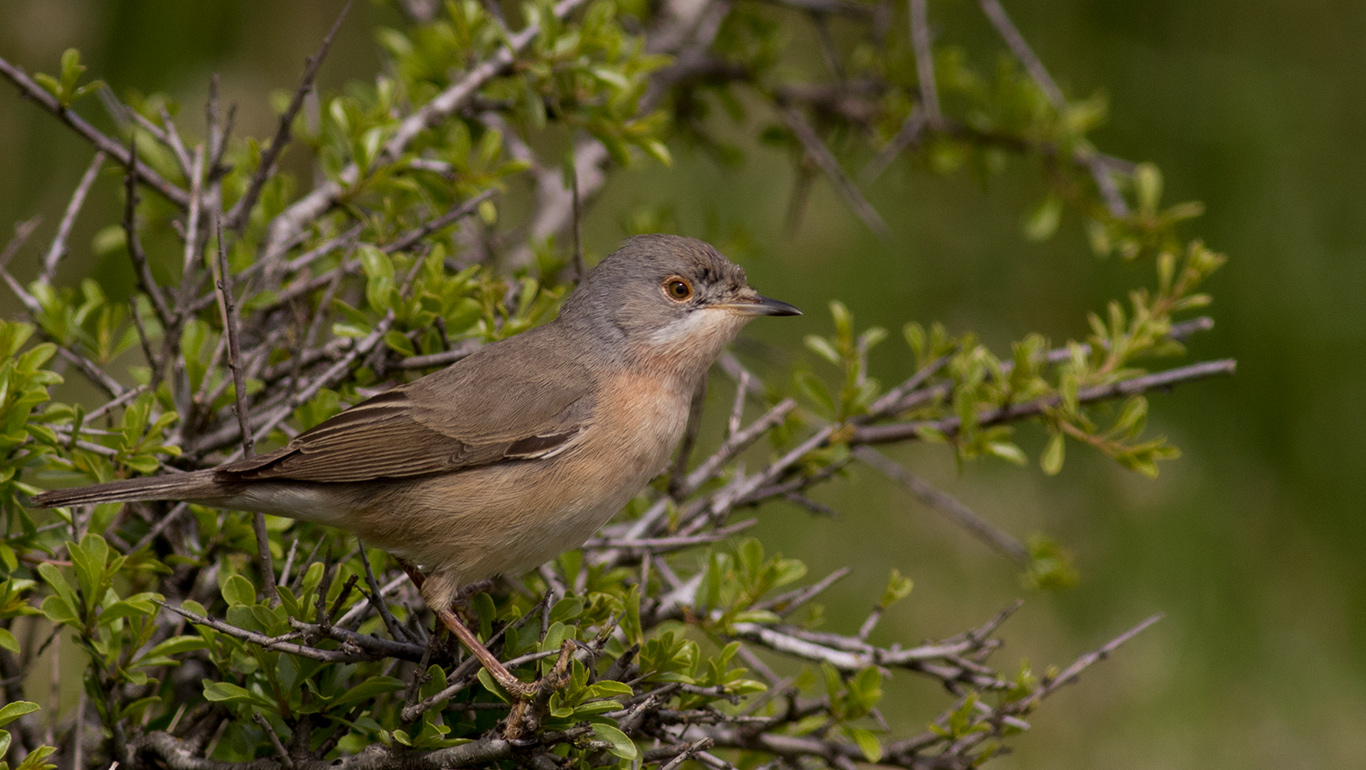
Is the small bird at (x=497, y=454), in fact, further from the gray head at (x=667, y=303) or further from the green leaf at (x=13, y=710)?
the green leaf at (x=13, y=710)

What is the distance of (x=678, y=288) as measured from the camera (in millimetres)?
3549

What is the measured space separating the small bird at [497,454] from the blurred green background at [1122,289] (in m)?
2.41

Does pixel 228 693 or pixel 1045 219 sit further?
pixel 1045 219

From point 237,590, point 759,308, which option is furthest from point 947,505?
point 237,590

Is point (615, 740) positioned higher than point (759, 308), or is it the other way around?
point (759, 308)

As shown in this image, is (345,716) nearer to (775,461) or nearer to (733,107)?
(775,461)

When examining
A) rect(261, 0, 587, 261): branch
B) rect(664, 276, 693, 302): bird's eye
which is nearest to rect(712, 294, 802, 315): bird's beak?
rect(664, 276, 693, 302): bird's eye

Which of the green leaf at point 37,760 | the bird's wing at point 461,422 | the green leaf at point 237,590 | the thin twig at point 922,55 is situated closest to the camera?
Result: the green leaf at point 37,760

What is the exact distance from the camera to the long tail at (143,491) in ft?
8.14

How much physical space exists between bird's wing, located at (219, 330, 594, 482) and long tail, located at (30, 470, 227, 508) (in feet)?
0.66

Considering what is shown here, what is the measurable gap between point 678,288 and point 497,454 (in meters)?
0.85

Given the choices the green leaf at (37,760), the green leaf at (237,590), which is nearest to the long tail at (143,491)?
the green leaf at (237,590)

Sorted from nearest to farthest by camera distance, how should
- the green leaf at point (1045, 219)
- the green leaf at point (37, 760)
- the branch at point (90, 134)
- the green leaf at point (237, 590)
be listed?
1. the green leaf at point (37, 760)
2. the green leaf at point (237, 590)
3. the branch at point (90, 134)
4. the green leaf at point (1045, 219)

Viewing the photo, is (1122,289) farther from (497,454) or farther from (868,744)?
(497,454)
